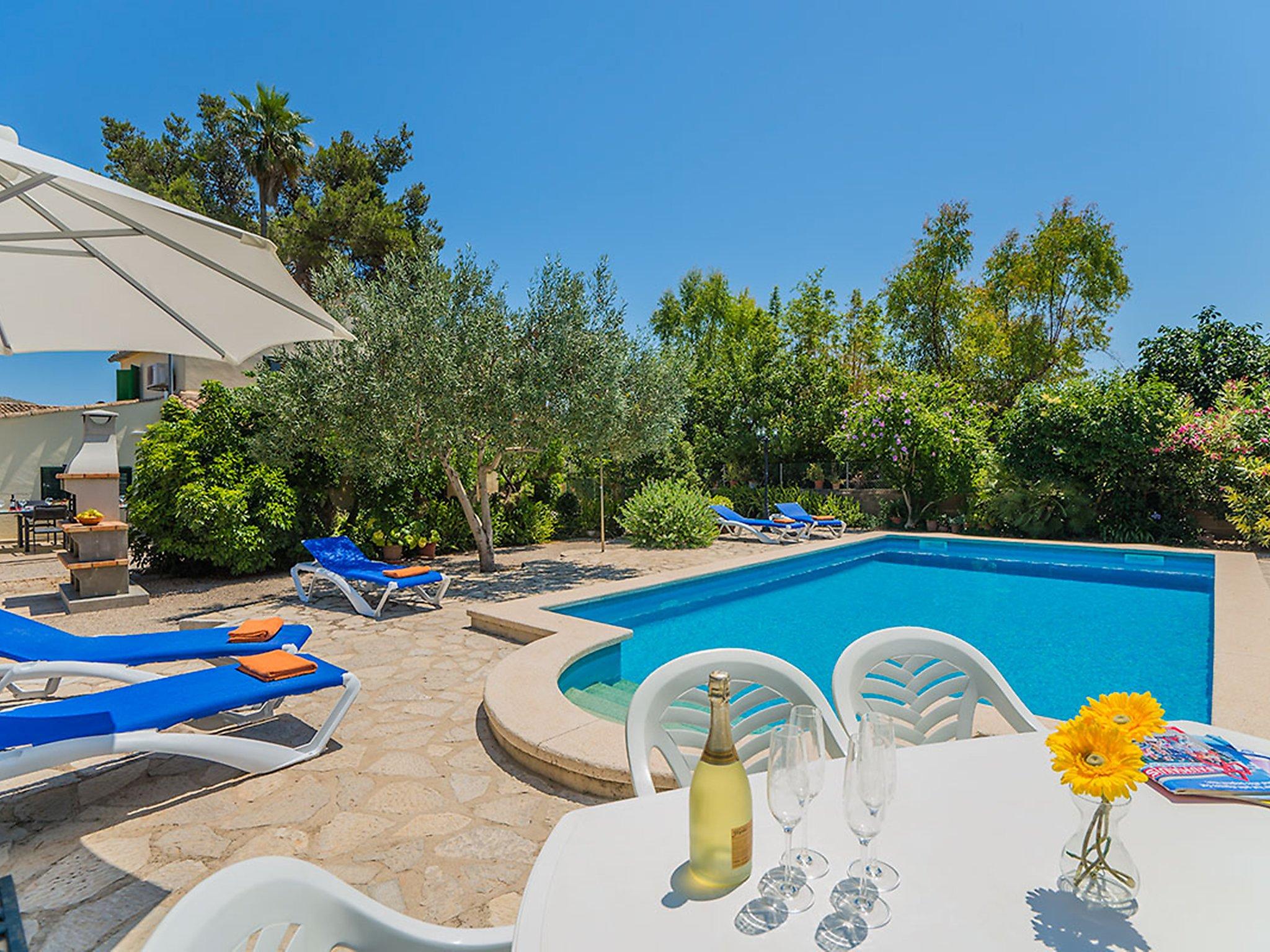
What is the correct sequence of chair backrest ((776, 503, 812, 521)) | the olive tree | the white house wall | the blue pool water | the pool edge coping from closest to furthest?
the pool edge coping → the blue pool water → the olive tree → chair backrest ((776, 503, 812, 521)) → the white house wall

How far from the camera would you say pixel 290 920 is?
104cm

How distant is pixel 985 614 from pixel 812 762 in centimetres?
831

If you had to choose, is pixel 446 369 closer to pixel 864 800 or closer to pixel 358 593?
pixel 358 593

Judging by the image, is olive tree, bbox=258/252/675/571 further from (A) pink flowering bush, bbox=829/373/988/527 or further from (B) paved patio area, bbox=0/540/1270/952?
(A) pink flowering bush, bbox=829/373/988/527

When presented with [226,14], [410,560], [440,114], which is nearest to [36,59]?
[226,14]

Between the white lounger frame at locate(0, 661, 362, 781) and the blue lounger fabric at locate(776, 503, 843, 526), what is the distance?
11519 mm

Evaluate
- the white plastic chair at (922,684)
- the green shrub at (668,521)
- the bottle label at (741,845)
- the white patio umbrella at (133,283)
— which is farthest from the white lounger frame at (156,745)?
the green shrub at (668,521)

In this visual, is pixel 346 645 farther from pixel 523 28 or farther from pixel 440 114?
pixel 440 114

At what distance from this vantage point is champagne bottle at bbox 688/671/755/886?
1.25 m

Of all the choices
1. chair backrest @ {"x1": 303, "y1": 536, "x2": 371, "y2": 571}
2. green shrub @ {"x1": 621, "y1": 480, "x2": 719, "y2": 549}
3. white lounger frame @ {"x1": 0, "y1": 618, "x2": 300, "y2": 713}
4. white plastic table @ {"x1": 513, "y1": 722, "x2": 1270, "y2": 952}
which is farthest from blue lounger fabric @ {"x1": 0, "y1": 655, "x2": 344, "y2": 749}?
green shrub @ {"x1": 621, "y1": 480, "x2": 719, "y2": 549}

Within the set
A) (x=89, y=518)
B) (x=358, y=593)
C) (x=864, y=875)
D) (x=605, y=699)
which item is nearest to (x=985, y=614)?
(x=605, y=699)

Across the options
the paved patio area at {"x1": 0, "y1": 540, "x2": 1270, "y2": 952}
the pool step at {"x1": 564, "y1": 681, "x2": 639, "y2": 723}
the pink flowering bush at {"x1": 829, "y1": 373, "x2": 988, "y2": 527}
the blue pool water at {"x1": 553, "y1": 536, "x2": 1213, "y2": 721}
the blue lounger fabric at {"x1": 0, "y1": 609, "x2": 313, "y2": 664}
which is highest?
the pink flowering bush at {"x1": 829, "y1": 373, "x2": 988, "y2": 527}

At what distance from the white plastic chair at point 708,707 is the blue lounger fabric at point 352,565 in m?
5.64

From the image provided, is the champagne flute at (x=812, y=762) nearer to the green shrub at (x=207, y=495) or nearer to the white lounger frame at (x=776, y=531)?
the green shrub at (x=207, y=495)
